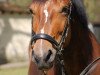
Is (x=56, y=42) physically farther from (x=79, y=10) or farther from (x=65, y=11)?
(x=79, y=10)

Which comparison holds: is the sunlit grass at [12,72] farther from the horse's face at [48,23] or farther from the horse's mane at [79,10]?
the horse's face at [48,23]

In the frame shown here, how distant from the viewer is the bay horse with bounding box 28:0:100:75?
3277 mm

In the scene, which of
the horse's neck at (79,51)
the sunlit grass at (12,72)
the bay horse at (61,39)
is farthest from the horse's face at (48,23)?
the sunlit grass at (12,72)

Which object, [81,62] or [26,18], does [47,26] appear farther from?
[26,18]

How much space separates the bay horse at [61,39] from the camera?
10.8 feet

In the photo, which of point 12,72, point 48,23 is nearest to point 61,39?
point 48,23

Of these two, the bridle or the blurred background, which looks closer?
the bridle

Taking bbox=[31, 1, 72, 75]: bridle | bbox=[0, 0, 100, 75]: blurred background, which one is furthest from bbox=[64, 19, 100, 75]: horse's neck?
bbox=[0, 0, 100, 75]: blurred background

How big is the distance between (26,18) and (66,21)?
1191cm

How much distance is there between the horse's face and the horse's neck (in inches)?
11.2

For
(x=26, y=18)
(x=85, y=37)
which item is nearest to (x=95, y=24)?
(x=26, y=18)

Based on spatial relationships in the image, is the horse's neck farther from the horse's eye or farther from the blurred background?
the blurred background

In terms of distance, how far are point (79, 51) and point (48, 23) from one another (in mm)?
544

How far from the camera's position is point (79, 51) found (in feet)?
12.2
